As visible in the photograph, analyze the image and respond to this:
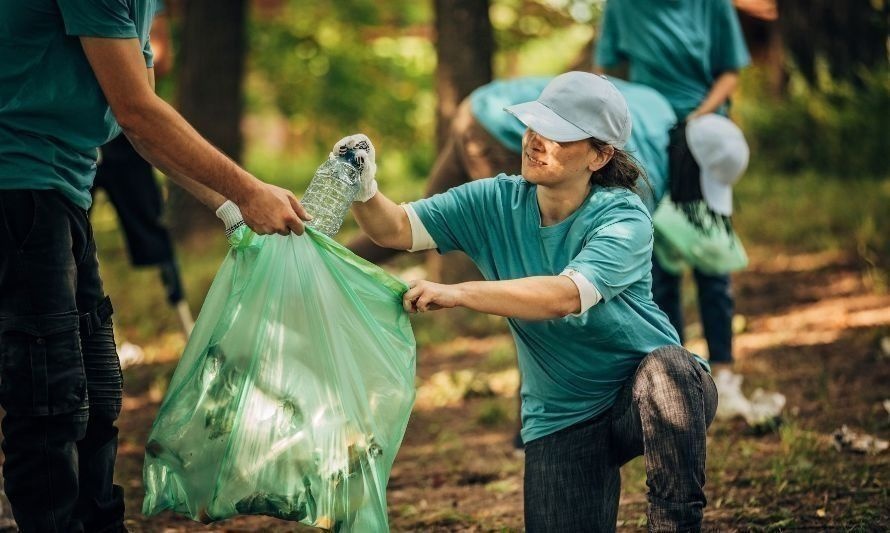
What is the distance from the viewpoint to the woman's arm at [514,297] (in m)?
2.54

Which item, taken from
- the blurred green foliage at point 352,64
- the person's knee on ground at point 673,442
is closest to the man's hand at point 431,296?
the person's knee on ground at point 673,442

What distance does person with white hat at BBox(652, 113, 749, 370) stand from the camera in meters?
4.02

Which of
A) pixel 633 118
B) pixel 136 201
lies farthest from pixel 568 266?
pixel 136 201

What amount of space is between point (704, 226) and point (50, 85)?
248 centimetres

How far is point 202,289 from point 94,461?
472cm

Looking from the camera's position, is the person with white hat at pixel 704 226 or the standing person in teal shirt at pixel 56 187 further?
the person with white hat at pixel 704 226

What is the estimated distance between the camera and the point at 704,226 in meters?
4.15

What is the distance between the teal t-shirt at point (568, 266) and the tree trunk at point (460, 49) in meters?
3.65

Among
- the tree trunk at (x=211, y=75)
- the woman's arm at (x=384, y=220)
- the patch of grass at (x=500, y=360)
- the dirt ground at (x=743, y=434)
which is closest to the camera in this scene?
the woman's arm at (x=384, y=220)

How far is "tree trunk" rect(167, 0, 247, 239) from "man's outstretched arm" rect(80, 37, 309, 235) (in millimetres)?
6970

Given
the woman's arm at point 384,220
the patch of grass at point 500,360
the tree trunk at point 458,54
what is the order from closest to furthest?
1. the woman's arm at point 384,220
2. the patch of grass at point 500,360
3. the tree trunk at point 458,54

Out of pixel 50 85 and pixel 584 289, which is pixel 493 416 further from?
pixel 50 85

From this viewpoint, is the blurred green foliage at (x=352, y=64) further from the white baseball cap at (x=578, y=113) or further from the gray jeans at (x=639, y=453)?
the gray jeans at (x=639, y=453)

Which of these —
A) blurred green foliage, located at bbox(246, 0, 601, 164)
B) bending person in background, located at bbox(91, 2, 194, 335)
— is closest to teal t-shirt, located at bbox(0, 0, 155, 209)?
bending person in background, located at bbox(91, 2, 194, 335)
